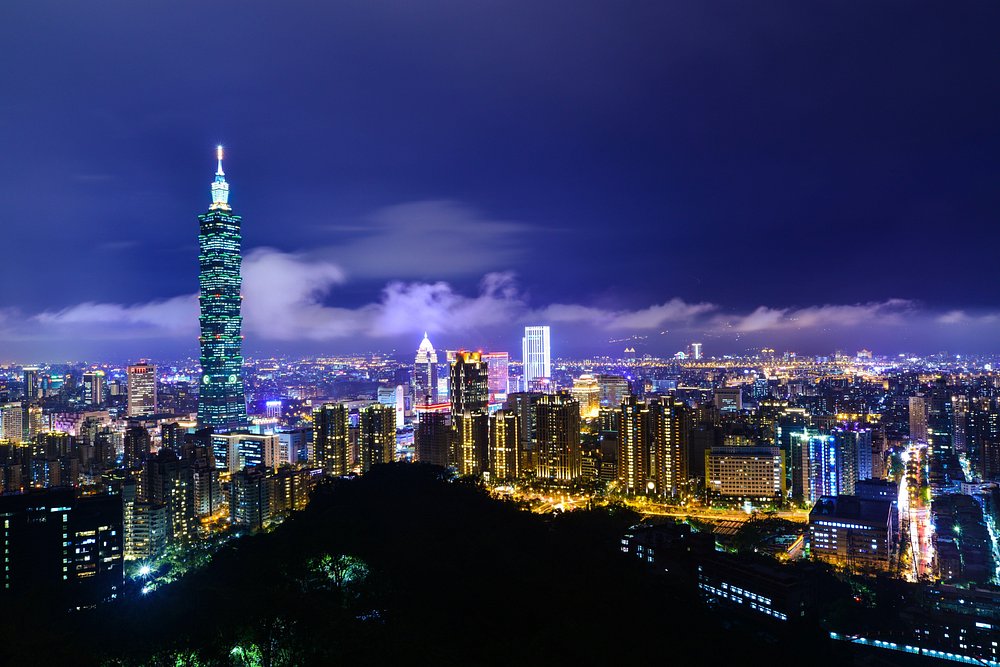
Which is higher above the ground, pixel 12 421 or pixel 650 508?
pixel 12 421

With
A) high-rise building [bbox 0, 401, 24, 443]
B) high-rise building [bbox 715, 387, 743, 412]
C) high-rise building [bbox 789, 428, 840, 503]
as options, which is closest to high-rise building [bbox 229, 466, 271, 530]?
high-rise building [bbox 789, 428, 840, 503]

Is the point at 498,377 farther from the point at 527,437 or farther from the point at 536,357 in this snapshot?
the point at 527,437

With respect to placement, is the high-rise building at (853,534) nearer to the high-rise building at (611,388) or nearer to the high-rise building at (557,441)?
the high-rise building at (557,441)

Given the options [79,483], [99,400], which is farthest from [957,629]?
[99,400]

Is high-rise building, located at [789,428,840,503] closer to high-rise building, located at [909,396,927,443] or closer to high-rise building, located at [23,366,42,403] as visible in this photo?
high-rise building, located at [909,396,927,443]

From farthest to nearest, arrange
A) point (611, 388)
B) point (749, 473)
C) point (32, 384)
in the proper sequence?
point (611, 388), point (32, 384), point (749, 473)

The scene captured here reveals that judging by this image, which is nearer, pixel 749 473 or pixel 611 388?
pixel 749 473

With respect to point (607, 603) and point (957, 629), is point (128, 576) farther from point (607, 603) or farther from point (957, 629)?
point (957, 629)

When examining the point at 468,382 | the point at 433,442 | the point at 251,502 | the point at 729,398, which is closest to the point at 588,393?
the point at 729,398
